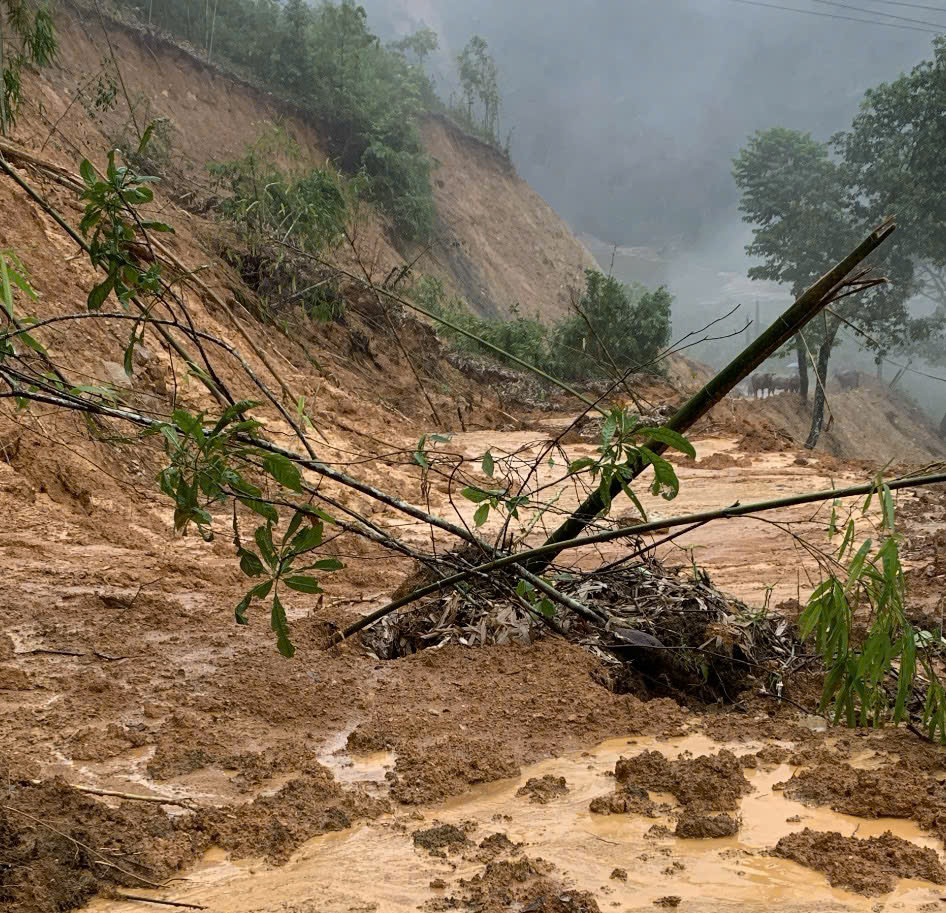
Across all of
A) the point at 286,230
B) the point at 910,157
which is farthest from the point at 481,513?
the point at 910,157

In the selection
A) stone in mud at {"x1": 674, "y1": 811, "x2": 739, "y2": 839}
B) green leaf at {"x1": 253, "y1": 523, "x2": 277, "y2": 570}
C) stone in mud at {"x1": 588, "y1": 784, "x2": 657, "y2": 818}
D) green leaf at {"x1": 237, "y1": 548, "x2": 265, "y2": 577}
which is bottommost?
stone in mud at {"x1": 588, "y1": 784, "x2": 657, "y2": 818}

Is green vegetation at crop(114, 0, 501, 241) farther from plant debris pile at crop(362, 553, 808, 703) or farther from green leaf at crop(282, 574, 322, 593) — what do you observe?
green leaf at crop(282, 574, 322, 593)

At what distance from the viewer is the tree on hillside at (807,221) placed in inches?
971

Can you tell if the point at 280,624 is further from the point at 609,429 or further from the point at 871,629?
the point at 871,629

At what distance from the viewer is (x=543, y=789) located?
2.21 m

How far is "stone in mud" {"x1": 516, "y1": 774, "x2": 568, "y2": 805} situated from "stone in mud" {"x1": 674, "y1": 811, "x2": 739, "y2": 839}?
348 millimetres

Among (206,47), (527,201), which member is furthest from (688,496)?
(527,201)

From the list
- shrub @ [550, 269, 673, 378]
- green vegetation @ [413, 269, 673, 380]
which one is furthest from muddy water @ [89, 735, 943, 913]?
shrub @ [550, 269, 673, 378]

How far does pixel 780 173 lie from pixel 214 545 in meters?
28.1

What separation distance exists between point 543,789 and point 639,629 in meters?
1.16

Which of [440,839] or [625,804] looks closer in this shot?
[440,839]

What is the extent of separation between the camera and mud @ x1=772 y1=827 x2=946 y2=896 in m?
1.67

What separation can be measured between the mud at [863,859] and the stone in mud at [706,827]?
115 mm

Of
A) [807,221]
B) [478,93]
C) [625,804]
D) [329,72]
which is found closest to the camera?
[625,804]
